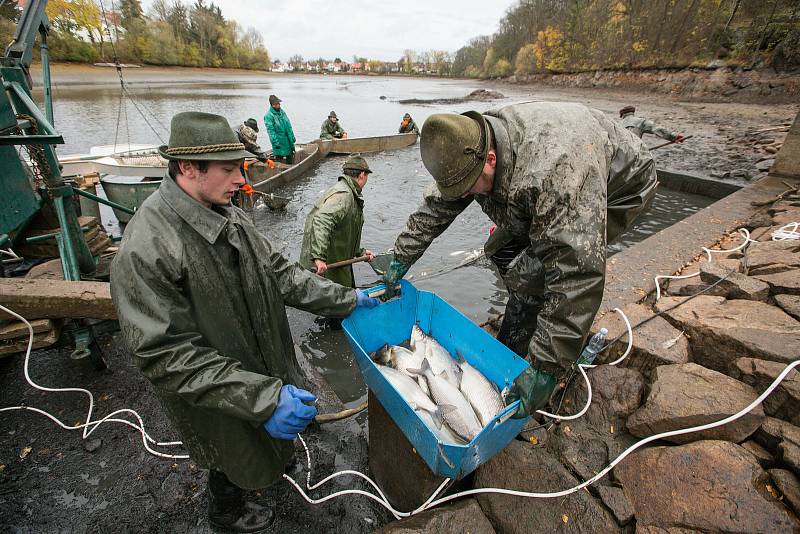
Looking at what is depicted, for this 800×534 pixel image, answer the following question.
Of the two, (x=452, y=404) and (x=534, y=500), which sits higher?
(x=452, y=404)

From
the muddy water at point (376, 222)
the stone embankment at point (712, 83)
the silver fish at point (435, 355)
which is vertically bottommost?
the muddy water at point (376, 222)

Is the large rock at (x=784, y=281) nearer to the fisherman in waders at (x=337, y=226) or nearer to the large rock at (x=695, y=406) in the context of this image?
the large rock at (x=695, y=406)

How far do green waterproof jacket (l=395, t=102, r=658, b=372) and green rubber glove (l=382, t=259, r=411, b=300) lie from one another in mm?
1115

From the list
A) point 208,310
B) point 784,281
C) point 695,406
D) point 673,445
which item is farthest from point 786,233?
point 208,310

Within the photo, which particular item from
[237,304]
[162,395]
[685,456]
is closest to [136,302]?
[237,304]

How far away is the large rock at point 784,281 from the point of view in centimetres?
352

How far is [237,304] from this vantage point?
6.74 ft

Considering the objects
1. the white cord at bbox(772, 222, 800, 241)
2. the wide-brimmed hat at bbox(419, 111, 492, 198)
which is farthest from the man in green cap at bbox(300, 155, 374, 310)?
the white cord at bbox(772, 222, 800, 241)

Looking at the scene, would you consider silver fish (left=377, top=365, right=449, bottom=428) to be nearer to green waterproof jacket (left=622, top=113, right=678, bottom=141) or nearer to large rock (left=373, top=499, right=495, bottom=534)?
large rock (left=373, top=499, right=495, bottom=534)

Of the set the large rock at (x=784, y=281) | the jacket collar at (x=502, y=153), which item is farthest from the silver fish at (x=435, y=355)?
the large rock at (x=784, y=281)

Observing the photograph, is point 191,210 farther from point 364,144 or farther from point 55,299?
point 364,144

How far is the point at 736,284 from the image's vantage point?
370 cm

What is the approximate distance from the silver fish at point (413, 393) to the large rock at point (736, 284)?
3.38 m

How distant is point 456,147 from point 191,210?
56.2 inches
